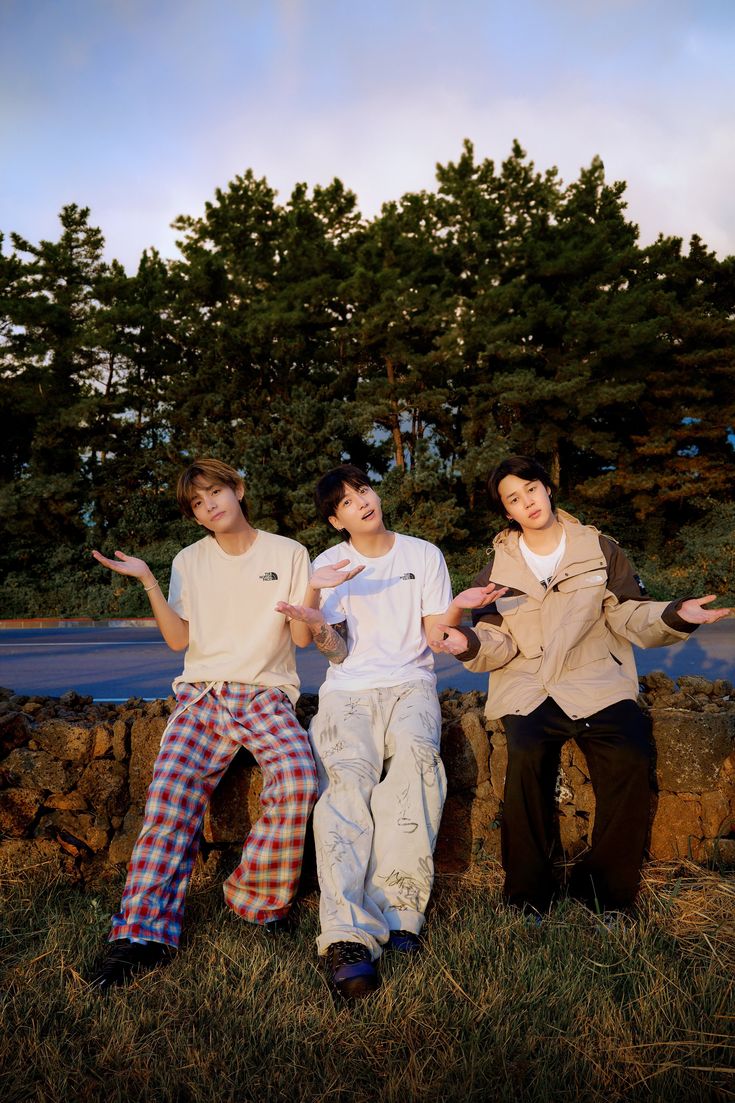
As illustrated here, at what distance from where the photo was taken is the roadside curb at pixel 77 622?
55.5 ft

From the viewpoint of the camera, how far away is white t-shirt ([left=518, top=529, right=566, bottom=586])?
3488 millimetres

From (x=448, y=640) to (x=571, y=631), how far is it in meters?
0.50

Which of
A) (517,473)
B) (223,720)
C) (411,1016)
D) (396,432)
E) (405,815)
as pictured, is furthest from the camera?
(396,432)

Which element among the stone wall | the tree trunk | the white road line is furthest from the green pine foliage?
the stone wall

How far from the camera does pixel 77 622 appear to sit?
18.2 meters

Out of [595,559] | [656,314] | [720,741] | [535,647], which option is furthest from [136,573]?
[656,314]

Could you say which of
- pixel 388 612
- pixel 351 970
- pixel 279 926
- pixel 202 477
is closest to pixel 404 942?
pixel 351 970

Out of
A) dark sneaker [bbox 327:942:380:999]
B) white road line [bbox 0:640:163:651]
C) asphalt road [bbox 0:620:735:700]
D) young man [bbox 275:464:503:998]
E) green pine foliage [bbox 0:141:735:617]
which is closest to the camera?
dark sneaker [bbox 327:942:380:999]

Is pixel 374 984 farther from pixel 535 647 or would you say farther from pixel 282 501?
pixel 282 501

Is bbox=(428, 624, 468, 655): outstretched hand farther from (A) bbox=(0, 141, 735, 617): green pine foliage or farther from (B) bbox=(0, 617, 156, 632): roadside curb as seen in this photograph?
(A) bbox=(0, 141, 735, 617): green pine foliage

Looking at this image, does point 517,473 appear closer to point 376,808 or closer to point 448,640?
point 448,640

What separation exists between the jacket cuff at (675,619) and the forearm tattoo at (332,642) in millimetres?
1282

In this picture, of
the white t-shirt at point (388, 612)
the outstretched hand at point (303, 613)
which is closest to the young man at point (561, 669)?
the white t-shirt at point (388, 612)

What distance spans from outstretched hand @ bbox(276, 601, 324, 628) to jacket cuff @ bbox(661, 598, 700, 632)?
1.34 metres
